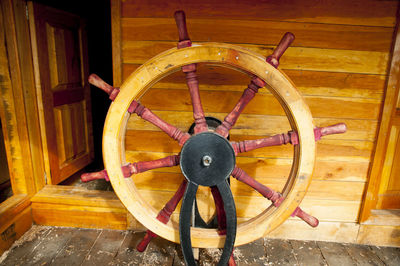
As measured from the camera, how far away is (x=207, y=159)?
1.00 meters

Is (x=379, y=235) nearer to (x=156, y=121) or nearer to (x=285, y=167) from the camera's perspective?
(x=285, y=167)

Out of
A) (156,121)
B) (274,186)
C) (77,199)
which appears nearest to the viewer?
(156,121)

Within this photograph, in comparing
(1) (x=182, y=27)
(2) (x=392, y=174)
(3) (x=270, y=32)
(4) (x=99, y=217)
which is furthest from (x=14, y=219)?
(2) (x=392, y=174)

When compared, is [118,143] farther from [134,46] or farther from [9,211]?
[9,211]

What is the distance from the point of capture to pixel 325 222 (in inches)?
68.2

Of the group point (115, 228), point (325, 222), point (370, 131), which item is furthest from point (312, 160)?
point (115, 228)

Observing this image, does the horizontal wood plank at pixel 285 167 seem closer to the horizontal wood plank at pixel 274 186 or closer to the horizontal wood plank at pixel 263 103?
the horizontal wood plank at pixel 274 186

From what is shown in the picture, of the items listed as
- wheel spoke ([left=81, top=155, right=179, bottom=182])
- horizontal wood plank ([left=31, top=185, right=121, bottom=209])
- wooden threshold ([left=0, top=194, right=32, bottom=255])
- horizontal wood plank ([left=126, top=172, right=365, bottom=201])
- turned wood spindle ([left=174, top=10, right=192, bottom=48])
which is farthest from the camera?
horizontal wood plank ([left=31, top=185, right=121, bottom=209])

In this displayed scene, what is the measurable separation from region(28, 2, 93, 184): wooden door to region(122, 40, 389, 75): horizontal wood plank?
71 centimetres

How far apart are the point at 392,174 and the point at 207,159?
1522 mm

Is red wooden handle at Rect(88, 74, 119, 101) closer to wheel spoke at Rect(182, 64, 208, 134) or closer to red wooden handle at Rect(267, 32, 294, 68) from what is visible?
wheel spoke at Rect(182, 64, 208, 134)

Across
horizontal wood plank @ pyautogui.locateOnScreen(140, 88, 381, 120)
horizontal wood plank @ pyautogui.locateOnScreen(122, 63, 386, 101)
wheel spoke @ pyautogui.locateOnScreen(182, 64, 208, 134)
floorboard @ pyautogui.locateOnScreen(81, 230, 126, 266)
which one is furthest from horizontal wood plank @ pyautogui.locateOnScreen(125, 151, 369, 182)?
wheel spoke @ pyautogui.locateOnScreen(182, 64, 208, 134)

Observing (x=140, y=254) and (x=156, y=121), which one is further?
(x=140, y=254)

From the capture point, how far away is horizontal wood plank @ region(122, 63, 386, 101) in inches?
59.8
